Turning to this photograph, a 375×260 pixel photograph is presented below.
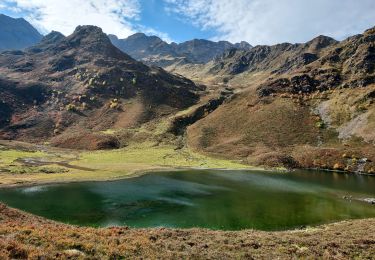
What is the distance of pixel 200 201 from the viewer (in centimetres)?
7538

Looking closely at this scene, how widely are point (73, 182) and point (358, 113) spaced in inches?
4859

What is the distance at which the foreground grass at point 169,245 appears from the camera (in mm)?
25062

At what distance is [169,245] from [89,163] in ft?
327

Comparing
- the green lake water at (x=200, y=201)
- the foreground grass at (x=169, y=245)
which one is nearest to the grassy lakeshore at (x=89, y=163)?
the green lake water at (x=200, y=201)

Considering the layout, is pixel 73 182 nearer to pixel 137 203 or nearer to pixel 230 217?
pixel 137 203

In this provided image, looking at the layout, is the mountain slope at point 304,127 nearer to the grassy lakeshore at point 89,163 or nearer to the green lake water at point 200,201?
the grassy lakeshore at point 89,163

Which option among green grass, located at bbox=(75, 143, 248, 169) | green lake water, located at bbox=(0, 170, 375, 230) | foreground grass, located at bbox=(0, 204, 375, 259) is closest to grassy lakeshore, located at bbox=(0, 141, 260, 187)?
green grass, located at bbox=(75, 143, 248, 169)

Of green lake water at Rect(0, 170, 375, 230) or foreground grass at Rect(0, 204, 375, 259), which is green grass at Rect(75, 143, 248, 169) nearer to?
green lake water at Rect(0, 170, 375, 230)

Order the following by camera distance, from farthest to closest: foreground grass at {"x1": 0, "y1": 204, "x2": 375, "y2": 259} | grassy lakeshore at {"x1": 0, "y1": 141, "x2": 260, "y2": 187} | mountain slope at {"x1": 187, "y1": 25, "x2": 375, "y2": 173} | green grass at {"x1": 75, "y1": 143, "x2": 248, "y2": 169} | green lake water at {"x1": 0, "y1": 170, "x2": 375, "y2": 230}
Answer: mountain slope at {"x1": 187, "y1": 25, "x2": 375, "y2": 173}, green grass at {"x1": 75, "y1": 143, "x2": 248, "y2": 169}, grassy lakeshore at {"x1": 0, "y1": 141, "x2": 260, "y2": 187}, green lake water at {"x1": 0, "y1": 170, "x2": 375, "y2": 230}, foreground grass at {"x1": 0, "y1": 204, "x2": 375, "y2": 259}

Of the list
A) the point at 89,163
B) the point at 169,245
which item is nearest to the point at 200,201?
the point at 169,245

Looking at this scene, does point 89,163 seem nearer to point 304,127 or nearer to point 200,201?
point 200,201

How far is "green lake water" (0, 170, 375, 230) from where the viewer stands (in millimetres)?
60062

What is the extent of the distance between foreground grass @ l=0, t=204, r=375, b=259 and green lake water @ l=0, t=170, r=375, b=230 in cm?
1944

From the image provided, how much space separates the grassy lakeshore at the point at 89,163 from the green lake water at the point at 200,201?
342 inches
